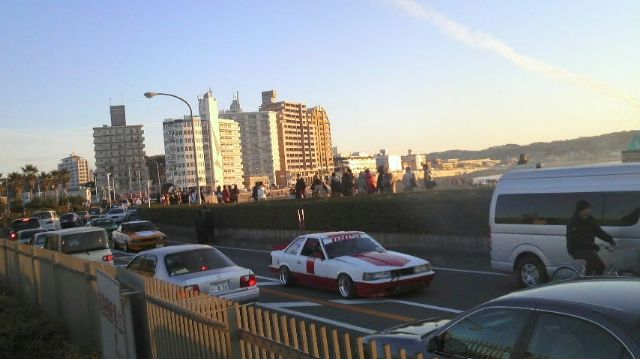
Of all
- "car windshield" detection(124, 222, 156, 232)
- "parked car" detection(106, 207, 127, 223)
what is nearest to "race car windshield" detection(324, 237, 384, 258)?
"car windshield" detection(124, 222, 156, 232)

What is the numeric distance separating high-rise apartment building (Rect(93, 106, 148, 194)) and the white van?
150 m

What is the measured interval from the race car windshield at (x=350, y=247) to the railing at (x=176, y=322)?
17.3 feet

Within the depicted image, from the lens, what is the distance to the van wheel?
1134 centimetres

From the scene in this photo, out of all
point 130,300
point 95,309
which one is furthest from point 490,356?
A: point 95,309

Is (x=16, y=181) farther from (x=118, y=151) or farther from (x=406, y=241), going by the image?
(x=406, y=241)

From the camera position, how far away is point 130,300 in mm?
6441

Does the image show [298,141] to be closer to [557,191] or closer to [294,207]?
[294,207]

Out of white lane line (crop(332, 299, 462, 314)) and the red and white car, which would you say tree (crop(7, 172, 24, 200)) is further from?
A: white lane line (crop(332, 299, 462, 314))

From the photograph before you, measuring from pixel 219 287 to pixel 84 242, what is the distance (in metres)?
8.71

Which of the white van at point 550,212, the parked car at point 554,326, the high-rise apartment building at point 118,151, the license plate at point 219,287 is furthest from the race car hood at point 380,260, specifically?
the high-rise apartment building at point 118,151

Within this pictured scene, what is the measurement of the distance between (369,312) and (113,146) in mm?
156669

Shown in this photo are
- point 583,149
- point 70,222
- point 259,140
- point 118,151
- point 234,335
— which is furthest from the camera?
point 259,140

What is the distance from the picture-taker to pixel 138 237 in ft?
88.3

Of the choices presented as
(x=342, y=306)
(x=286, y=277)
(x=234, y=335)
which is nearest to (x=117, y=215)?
(x=286, y=277)
